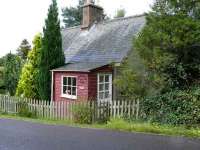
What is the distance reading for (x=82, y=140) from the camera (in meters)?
10.1

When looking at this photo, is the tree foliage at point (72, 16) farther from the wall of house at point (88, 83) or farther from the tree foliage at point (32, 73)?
the wall of house at point (88, 83)

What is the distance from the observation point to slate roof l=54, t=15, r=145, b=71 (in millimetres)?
20719

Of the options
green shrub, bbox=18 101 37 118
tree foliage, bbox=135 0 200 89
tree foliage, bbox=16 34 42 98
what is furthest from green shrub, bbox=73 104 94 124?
tree foliage, bbox=16 34 42 98

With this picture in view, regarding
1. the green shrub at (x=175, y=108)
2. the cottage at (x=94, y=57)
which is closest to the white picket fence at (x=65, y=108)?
the green shrub at (x=175, y=108)

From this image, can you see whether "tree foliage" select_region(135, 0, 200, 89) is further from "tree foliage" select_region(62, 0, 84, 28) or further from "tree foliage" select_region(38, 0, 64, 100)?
"tree foliage" select_region(62, 0, 84, 28)

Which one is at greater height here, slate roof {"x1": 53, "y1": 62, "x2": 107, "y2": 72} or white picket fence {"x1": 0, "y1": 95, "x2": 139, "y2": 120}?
slate roof {"x1": 53, "y1": 62, "x2": 107, "y2": 72}

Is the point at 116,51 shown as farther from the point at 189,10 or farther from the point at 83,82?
the point at 189,10

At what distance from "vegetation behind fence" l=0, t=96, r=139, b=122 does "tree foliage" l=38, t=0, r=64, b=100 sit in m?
3.18

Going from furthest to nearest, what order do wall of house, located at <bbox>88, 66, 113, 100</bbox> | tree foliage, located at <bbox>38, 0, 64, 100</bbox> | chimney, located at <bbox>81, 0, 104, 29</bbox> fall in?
chimney, located at <bbox>81, 0, 104, 29</bbox> → tree foliage, located at <bbox>38, 0, 64, 100</bbox> → wall of house, located at <bbox>88, 66, 113, 100</bbox>

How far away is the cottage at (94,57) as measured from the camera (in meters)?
19.8

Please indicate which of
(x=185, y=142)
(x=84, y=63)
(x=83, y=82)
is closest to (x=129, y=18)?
(x=84, y=63)

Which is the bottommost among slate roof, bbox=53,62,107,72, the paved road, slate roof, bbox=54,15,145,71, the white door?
the paved road

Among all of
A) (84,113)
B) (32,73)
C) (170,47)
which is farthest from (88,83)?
(170,47)

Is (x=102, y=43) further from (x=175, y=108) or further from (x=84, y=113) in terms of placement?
(x=175, y=108)
